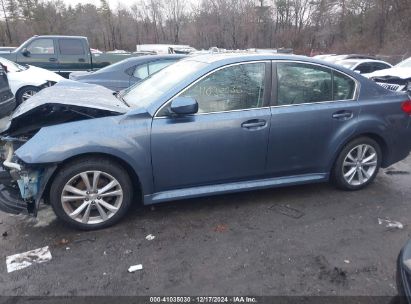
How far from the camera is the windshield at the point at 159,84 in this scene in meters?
3.54

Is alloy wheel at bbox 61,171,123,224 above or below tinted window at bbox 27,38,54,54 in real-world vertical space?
below

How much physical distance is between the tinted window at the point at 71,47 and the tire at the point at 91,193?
10.6 metres

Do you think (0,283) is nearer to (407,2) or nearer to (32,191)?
(32,191)

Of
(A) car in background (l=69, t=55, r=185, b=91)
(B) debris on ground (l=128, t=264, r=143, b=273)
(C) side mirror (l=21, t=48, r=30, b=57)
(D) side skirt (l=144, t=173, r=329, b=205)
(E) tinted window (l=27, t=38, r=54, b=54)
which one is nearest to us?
(B) debris on ground (l=128, t=264, r=143, b=273)

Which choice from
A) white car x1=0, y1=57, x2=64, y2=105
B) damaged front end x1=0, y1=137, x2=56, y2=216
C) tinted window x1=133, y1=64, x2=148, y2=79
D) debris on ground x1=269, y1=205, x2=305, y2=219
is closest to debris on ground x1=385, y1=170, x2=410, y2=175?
debris on ground x1=269, y1=205, x2=305, y2=219

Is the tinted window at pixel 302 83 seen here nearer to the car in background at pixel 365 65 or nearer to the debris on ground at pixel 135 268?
the debris on ground at pixel 135 268

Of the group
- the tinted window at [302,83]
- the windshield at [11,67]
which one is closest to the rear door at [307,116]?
the tinted window at [302,83]

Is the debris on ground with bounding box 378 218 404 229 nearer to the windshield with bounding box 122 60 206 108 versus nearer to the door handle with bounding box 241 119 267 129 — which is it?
the door handle with bounding box 241 119 267 129

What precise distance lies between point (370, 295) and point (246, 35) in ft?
184

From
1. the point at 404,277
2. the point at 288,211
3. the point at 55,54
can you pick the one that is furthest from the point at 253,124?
the point at 55,54

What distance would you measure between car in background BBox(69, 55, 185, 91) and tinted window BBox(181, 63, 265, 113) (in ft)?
12.9

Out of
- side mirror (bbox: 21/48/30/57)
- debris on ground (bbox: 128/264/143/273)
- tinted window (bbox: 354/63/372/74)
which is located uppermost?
side mirror (bbox: 21/48/30/57)

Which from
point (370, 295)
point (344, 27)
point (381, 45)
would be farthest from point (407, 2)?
point (370, 295)

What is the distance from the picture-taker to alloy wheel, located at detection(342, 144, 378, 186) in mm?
4125
